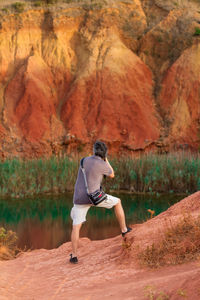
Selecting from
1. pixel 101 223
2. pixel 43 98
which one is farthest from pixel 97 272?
pixel 43 98

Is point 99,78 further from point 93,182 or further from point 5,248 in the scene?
point 93,182

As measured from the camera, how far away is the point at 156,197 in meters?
15.4

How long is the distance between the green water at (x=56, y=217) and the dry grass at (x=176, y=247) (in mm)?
3902

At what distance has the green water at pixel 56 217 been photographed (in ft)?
33.0

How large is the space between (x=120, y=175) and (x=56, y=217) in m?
4.92

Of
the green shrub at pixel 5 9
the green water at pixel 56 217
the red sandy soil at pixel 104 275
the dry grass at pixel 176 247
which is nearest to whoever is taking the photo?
the red sandy soil at pixel 104 275

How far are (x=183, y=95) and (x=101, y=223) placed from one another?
48.0 ft

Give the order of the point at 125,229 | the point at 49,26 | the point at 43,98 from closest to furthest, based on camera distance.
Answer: the point at 125,229 → the point at 43,98 → the point at 49,26

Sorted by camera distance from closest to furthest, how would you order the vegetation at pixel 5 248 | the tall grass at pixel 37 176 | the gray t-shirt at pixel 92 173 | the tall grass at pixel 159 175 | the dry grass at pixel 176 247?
the dry grass at pixel 176 247 → the gray t-shirt at pixel 92 173 → the vegetation at pixel 5 248 → the tall grass at pixel 159 175 → the tall grass at pixel 37 176

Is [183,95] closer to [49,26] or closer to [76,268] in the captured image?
[49,26]

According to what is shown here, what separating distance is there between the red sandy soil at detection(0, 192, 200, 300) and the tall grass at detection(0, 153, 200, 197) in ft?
29.3

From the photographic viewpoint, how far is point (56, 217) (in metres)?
12.6

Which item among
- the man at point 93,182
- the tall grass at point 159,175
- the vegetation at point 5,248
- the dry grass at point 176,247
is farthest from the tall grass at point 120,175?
the dry grass at point 176,247

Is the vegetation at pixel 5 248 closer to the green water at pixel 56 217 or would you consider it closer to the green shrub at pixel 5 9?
the green water at pixel 56 217
